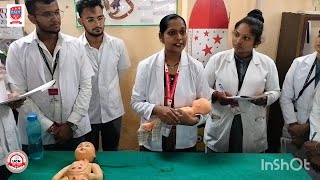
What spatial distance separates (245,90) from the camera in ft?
7.04

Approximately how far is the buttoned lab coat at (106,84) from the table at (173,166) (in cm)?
77

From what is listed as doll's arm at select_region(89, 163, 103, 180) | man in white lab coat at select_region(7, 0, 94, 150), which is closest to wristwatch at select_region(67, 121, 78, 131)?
man in white lab coat at select_region(7, 0, 94, 150)

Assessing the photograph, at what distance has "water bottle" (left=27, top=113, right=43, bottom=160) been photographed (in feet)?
5.85

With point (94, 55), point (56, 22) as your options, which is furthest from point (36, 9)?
point (94, 55)

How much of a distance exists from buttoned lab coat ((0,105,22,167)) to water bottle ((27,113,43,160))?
Result: 0.10 m

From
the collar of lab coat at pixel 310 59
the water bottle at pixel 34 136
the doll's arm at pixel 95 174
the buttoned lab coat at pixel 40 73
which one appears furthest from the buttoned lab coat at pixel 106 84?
the collar of lab coat at pixel 310 59

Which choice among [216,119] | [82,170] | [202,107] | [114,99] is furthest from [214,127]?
[82,170]

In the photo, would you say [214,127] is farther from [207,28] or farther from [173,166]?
[207,28]

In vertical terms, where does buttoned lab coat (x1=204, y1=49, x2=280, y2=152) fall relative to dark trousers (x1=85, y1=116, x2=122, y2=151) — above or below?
above

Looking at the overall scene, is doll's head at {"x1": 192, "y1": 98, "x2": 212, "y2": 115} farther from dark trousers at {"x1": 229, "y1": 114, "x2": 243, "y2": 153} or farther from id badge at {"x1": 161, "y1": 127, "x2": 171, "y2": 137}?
dark trousers at {"x1": 229, "y1": 114, "x2": 243, "y2": 153}

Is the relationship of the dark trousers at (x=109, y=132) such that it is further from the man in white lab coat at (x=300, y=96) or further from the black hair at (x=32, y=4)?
the man in white lab coat at (x=300, y=96)

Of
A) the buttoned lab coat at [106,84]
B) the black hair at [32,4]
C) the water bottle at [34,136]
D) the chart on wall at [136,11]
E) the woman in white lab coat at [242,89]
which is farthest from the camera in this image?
the chart on wall at [136,11]

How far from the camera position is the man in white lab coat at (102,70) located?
92.0 inches

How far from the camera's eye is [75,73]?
6.59ft
